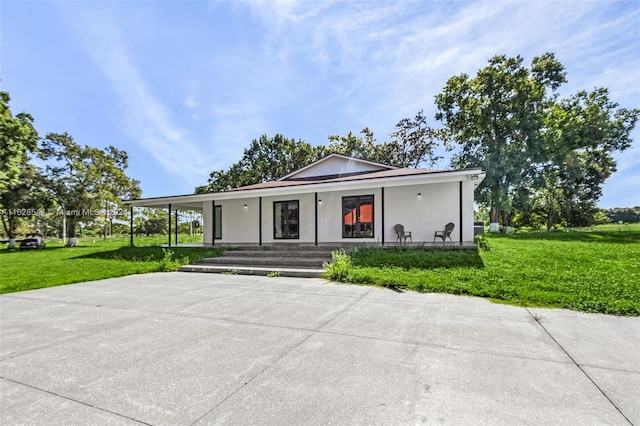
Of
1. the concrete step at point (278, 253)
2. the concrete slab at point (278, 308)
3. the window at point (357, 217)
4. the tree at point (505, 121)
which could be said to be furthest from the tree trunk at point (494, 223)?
the concrete slab at point (278, 308)

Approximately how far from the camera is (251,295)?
562cm

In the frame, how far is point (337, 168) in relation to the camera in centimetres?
1453

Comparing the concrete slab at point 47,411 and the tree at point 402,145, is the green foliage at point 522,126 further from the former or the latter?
the concrete slab at point 47,411

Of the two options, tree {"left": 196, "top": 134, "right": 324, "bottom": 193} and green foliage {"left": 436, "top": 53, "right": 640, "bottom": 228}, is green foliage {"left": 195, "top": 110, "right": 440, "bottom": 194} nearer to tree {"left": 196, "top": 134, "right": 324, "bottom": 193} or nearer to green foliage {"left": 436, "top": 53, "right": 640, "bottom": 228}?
tree {"left": 196, "top": 134, "right": 324, "bottom": 193}

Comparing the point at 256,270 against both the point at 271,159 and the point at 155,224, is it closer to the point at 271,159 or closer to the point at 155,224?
the point at 271,159

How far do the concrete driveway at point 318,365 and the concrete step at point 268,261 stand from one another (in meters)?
3.67

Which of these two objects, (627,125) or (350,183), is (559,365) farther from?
(627,125)

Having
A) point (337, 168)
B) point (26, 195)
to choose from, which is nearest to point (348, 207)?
point (337, 168)

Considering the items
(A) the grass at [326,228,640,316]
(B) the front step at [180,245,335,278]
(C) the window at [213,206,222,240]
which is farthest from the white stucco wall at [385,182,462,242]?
(C) the window at [213,206,222,240]

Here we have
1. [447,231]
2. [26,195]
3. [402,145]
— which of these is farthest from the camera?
[402,145]

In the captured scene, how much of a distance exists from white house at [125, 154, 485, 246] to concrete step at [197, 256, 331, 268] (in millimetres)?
1851

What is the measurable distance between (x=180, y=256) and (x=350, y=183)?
6.95m

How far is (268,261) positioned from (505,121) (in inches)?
756

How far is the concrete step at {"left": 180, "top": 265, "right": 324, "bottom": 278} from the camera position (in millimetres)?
7635
